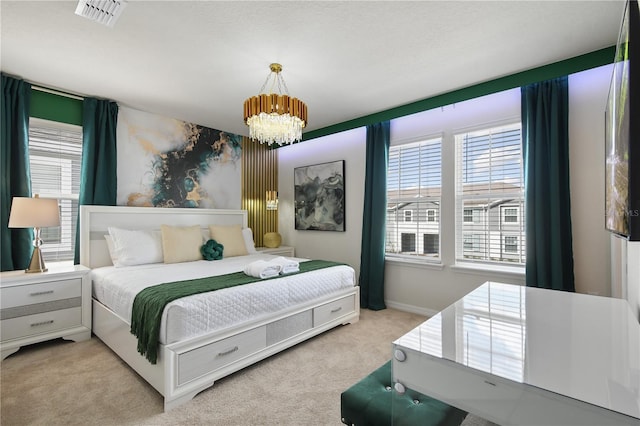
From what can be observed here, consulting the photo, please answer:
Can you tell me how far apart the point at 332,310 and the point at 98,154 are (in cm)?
314

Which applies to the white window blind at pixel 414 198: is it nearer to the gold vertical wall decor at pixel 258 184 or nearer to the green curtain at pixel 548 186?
the green curtain at pixel 548 186

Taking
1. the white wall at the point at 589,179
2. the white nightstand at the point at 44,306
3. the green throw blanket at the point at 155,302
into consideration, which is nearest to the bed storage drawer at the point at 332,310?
the green throw blanket at the point at 155,302

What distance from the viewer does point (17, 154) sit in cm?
291

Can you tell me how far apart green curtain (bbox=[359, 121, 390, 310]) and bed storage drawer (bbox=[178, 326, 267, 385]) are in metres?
1.86

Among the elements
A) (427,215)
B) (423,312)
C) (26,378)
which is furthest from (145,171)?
(423,312)

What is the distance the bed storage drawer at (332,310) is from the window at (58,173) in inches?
112

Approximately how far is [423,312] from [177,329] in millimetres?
2767

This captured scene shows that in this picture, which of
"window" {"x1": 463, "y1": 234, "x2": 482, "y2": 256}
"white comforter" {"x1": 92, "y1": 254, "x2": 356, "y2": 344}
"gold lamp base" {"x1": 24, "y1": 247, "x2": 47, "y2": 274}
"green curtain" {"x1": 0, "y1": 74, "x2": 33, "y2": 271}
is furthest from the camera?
"window" {"x1": 463, "y1": 234, "x2": 482, "y2": 256}

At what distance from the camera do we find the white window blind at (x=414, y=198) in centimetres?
361

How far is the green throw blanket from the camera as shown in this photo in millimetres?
1896

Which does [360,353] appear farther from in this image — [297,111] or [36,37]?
[36,37]

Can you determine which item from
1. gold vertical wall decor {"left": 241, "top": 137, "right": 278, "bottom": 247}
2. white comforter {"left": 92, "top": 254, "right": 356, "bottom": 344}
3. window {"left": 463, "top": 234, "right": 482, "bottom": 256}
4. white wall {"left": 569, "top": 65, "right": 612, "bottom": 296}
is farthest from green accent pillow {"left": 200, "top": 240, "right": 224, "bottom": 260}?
white wall {"left": 569, "top": 65, "right": 612, "bottom": 296}

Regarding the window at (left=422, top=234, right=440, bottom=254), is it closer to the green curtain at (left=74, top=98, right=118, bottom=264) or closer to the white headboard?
the white headboard

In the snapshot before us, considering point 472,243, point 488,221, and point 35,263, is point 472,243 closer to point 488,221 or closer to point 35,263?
point 488,221
